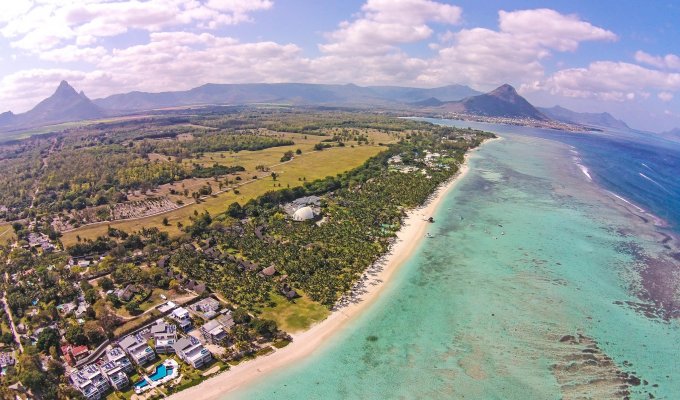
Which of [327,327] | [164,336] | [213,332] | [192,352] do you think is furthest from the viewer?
[327,327]

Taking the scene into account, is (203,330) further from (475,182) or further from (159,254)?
(475,182)

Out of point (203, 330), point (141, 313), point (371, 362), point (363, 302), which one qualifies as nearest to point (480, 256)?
point (363, 302)

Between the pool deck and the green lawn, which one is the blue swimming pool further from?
the green lawn

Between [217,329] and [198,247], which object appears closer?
[217,329]

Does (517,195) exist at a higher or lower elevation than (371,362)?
higher

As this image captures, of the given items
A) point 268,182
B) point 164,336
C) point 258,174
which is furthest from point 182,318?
point 258,174

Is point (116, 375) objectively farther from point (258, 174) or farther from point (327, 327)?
point (258, 174)
